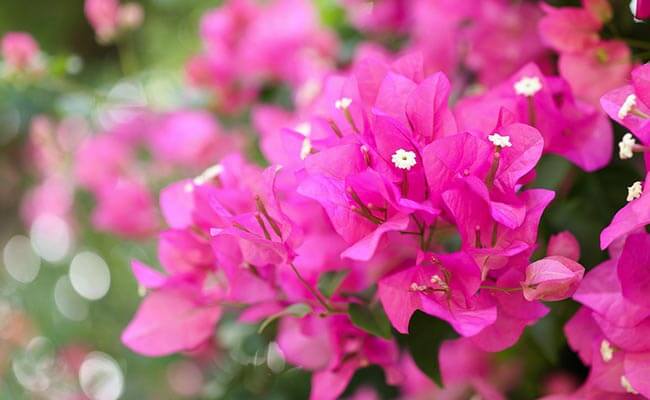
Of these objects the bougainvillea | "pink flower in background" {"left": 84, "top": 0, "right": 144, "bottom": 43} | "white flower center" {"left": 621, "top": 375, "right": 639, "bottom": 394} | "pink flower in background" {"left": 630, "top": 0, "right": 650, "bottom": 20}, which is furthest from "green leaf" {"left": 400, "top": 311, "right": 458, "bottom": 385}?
"pink flower in background" {"left": 84, "top": 0, "right": 144, "bottom": 43}

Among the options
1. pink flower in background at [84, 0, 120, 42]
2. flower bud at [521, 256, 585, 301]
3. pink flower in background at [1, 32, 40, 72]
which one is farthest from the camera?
pink flower in background at [84, 0, 120, 42]

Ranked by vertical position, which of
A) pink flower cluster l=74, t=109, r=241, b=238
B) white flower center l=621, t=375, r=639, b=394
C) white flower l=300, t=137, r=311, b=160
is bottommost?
pink flower cluster l=74, t=109, r=241, b=238

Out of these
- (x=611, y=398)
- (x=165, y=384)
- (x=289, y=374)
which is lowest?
(x=165, y=384)

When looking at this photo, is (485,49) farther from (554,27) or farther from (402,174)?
(402,174)

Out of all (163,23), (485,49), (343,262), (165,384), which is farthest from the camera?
(163,23)

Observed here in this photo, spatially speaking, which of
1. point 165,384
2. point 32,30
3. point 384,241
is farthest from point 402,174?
point 32,30

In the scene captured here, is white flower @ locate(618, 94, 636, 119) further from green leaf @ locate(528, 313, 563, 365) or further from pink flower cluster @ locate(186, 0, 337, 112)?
pink flower cluster @ locate(186, 0, 337, 112)
